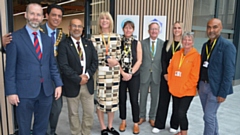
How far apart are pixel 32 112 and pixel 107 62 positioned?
1.14m

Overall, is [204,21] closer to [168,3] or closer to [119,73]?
[168,3]

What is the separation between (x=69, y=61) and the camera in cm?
251

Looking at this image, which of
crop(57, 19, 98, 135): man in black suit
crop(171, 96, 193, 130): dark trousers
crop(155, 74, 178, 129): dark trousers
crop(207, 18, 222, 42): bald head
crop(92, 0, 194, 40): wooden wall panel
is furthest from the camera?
crop(92, 0, 194, 40): wooden wall panel

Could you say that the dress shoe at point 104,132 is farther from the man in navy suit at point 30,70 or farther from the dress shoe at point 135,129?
the man in navy suit at point 30,70

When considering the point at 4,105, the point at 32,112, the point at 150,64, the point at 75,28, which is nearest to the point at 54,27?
the point at 75,28

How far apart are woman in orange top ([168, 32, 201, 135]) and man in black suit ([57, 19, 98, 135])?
1121 mm

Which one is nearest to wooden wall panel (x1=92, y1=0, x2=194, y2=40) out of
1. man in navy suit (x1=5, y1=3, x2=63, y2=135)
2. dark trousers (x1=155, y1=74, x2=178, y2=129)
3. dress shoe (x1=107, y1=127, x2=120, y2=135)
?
dark trousers (x1=155, y1=74, x2=178, y2=129)

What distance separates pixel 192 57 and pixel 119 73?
1.03 m

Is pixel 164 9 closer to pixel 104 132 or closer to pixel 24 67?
pixel 104 132

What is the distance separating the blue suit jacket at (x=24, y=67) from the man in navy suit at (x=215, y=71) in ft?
6.40

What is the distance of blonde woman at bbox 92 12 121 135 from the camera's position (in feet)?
8.88

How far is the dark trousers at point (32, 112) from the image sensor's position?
6.64 feet

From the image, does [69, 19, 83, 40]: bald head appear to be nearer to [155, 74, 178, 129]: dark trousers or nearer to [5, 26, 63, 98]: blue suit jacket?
[5, 26, 63, 98]: blue suit jacket

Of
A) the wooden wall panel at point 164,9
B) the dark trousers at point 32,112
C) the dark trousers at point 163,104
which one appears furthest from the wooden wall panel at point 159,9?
the dark trousers at point 32,112
